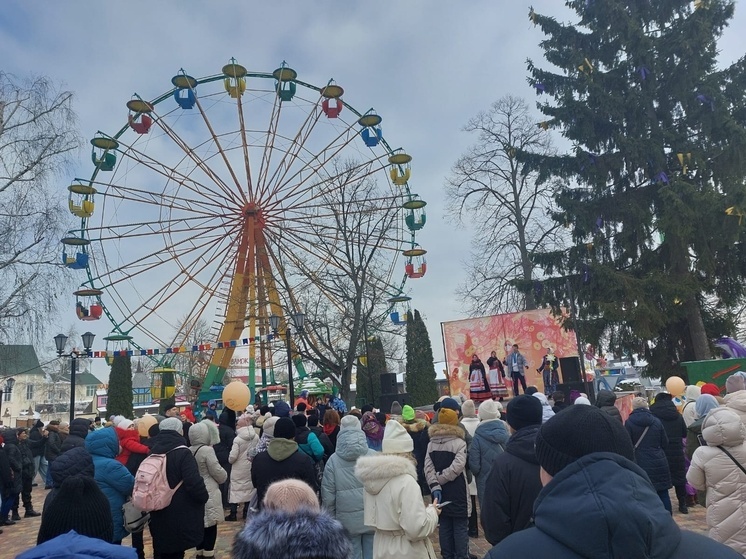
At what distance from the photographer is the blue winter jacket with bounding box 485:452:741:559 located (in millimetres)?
1375

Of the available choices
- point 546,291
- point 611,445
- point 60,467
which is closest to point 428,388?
point 546,291

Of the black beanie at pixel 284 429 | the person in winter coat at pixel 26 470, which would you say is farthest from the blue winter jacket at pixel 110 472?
the person in winter coat at pixel 26 470

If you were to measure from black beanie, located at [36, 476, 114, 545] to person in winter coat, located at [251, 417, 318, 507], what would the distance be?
2209 millimetres

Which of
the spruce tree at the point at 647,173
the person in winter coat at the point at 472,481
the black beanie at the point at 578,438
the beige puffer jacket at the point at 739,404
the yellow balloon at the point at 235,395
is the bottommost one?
the person in winter coat at the point at 472,481

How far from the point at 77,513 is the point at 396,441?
8.36 ft

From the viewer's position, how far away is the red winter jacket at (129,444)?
6.88 m

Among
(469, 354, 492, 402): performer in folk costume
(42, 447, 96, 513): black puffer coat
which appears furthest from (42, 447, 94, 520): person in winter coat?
(469, 354, 492, 402): performer in folk costume

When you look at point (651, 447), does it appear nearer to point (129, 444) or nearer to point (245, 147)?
point (129, 444)

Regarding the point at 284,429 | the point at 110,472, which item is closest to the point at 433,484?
the point at 284,429

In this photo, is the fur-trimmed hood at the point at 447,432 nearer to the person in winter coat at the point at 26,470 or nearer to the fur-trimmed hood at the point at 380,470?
the fur-trimmed hood at the point at 380,470

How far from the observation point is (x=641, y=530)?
1369 millimetres

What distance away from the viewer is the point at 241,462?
7.53 m

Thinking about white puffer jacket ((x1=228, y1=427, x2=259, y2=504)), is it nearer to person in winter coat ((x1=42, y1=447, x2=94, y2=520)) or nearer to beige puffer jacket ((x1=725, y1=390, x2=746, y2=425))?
person in winter coat ((x1=42, y1=447, x2=94, y2=520))

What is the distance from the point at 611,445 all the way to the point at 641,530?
42 centimetres
